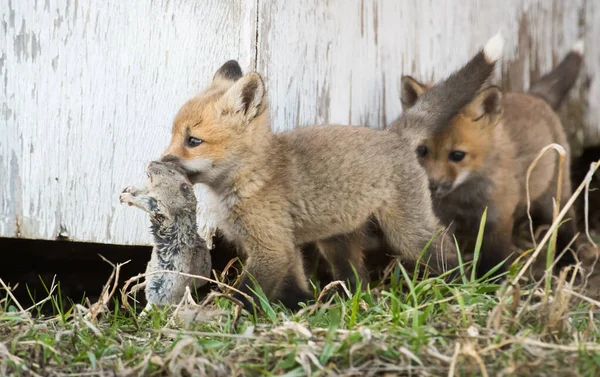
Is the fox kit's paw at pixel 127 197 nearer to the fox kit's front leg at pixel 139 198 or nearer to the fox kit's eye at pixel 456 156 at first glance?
the fox kit's front leg at pixel 139 198

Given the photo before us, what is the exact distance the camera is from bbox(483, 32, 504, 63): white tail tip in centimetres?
391

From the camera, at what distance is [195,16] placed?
3607mm

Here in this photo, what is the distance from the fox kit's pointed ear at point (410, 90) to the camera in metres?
4.27

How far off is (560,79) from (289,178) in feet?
8.72

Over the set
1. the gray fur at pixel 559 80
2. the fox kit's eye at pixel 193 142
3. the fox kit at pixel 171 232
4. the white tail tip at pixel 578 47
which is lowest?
the fox kit at pixel 171 232

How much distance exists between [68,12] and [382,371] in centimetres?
234

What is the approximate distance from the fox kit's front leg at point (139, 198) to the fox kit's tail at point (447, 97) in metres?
1.41

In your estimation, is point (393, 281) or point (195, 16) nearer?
point (393, 281)

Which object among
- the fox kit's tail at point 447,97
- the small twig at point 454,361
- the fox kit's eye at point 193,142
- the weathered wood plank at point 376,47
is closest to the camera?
the small twig at point 454,361

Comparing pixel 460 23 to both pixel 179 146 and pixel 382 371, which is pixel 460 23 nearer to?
pixel 179 146

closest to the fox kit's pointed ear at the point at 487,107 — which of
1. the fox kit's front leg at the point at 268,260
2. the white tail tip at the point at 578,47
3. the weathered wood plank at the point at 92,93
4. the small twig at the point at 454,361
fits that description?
the white tail tip at the point at 578,47

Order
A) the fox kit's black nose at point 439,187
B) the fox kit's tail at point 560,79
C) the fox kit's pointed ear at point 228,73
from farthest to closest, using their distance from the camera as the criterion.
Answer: the fox kit's tail at point 560,79 → the fox kit's black nose at point 439,187 → the fox kit's pointed ear at point 228,73

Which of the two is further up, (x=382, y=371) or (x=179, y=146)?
(x=179, y=146)

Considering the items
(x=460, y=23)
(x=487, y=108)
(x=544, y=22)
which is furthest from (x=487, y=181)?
(x=544, y=22)
